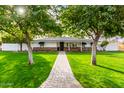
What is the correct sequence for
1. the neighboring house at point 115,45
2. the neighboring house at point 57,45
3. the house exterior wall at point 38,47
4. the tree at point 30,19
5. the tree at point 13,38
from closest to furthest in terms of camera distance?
the tree at point 30,19 → the tree at point 13,38 → the house exterior wall at point 38,47 → the neighboring house at point 57,45 → the neighboring house at point 115,45

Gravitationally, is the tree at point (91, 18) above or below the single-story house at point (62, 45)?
above

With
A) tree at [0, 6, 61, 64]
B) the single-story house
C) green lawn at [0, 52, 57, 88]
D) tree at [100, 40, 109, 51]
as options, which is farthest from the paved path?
tree at [100, 40, 109, 51]

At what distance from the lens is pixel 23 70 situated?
44.1 feet

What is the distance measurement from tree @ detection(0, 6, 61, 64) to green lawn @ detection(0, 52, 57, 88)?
196 cm

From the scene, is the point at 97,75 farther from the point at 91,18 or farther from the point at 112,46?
the point at 112,46

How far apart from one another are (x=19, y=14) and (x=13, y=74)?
9.06 feet

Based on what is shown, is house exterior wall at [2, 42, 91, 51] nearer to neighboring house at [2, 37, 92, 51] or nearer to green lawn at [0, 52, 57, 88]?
neighboring house at [2, 37, 92, 51]

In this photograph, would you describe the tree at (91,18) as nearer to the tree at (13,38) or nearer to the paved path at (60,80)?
the paved path at (60,80)

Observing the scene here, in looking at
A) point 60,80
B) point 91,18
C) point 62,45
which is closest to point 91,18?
point 91,18

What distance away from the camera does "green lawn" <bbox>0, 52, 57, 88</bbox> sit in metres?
11.0

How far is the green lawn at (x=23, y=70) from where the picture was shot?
10967 millimetres

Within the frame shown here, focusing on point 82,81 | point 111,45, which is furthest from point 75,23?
point 111,45

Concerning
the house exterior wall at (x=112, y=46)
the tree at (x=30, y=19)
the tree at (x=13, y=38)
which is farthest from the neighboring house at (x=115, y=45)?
the tree at (x=13, y=38)

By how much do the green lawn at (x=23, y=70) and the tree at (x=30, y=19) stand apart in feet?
6.43
